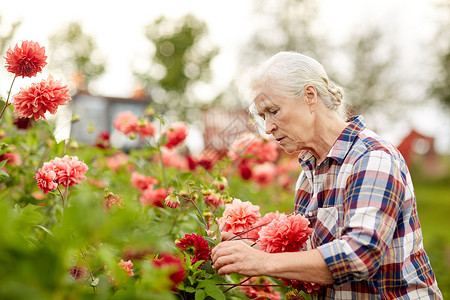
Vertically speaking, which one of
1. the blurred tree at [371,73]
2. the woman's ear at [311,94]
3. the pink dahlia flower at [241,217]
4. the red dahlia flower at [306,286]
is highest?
the blurred tree at [371,73]

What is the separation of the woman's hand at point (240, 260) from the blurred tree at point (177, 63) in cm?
2145

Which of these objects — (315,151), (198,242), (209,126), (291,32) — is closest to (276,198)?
(209,126)

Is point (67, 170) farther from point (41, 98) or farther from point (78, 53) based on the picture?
point (78, 53)

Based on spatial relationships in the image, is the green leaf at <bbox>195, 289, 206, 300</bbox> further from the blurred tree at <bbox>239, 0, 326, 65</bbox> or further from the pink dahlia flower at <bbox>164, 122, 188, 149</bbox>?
the blurred tree at <bbox>239, 0, 326, 65</bbox>

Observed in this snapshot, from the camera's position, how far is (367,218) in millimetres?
1309

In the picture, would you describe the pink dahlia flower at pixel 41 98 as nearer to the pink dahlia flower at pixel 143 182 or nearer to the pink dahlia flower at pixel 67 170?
the pink dahlia flower at pixel 67 170

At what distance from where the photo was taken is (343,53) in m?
18.5

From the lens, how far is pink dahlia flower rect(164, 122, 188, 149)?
2.93 metres

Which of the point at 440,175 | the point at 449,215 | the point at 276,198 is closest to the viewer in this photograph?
the point at 276,198

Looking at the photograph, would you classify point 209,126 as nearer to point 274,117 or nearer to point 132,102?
point 274,117

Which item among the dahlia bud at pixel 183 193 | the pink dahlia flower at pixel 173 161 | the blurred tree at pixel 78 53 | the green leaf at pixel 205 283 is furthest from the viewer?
the blurred tree at pixel 78 53

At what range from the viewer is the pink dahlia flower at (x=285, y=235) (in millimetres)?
1422

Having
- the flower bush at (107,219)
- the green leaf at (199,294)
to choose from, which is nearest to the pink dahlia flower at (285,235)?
the flower bush at (107,219)

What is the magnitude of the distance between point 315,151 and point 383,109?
17048 millimetres
